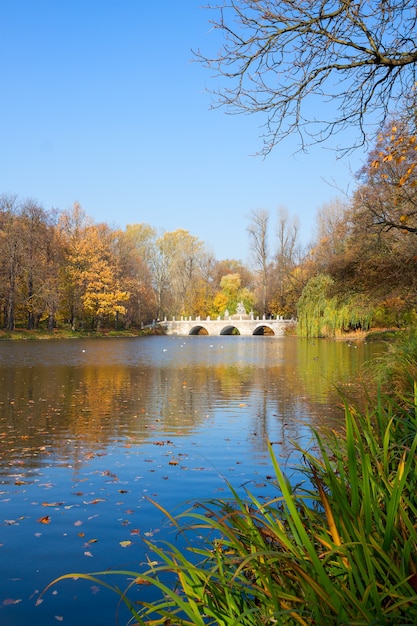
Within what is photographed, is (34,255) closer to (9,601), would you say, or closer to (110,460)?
(110,460)

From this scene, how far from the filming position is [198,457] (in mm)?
7641

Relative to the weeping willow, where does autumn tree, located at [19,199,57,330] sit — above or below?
above

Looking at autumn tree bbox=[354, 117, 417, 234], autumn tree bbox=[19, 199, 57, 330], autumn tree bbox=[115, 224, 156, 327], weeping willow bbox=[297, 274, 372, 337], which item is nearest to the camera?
autumn tree bbox=[354, 117, 417, 234]

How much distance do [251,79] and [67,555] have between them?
403cm

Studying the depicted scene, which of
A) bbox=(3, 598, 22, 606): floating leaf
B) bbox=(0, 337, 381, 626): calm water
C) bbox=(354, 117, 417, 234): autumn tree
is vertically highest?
bbox=(354, 117, 417, 234): autumn tree

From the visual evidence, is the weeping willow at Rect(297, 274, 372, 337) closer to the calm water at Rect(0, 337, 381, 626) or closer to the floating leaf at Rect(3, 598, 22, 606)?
the calm water at Rect(0, 337, 381, 626)

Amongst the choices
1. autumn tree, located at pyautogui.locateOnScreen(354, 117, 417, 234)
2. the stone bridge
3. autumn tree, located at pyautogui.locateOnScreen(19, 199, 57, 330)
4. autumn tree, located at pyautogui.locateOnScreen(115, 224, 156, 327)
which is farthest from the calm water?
the stone bridge

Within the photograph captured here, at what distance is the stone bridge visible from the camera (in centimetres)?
6372

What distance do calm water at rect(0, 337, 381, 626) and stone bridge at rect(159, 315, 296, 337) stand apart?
4622 cm

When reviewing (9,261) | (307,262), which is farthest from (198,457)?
(307,262)

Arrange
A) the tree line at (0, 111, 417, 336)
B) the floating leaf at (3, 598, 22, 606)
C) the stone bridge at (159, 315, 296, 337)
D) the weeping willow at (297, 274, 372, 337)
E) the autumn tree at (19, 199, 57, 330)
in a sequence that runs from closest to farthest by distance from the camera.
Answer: the floating leaf at (3, 598, 22, 606), the tree line at (0, 111, 417, 336), the weeping willow at (297, 274, 372, 337), the autumn tree at (19, 199, 57, 330), the stone bridge at (159, 315, 296, 337)

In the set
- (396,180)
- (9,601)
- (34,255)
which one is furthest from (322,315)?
(9,601)

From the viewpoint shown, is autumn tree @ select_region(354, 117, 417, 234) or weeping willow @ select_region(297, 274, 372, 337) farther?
weeping willow @ select_region(297, 274, 372, 337)

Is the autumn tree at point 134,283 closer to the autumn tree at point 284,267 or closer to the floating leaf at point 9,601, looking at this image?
the autumn tree at point 284,267
